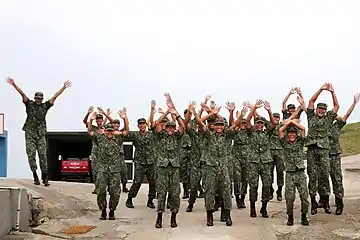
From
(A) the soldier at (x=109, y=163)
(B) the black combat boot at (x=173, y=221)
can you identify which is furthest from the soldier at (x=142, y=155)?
(B) the black combat boot at (x=173, y=221)

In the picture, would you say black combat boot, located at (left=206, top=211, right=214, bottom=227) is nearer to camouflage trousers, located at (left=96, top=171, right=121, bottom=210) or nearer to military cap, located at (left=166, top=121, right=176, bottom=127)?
military cap, located at (left=166, top=121, right=176, bottom=127)

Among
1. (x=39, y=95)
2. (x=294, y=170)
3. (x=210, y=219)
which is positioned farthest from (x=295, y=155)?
(x=39, y=95)

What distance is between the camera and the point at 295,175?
31.7ft

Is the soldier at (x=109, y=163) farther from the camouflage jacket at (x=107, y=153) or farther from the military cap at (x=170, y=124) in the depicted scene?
the military cap at (x=170, y=124)

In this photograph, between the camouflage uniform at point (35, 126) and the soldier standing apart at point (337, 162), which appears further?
the camouflage uniform at point (35, 126)

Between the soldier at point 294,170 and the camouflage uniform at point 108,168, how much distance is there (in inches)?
121

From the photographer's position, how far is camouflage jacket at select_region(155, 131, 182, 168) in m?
9.73

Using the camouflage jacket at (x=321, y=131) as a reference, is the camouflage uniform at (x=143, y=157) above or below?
below

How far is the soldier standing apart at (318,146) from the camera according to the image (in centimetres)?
1042

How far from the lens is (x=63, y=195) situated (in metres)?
11.8

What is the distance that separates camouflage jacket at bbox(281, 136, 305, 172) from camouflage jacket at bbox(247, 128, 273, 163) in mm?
1000

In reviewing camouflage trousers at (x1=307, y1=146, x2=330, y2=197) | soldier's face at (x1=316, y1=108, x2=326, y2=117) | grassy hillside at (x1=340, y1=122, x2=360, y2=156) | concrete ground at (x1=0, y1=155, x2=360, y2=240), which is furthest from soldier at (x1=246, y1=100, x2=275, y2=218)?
grassy hillside at (x1=340, y1=122, x2=360, y2=156)

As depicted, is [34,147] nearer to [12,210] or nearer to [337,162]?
[12,210]

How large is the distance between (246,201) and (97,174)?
4123 millimetres
